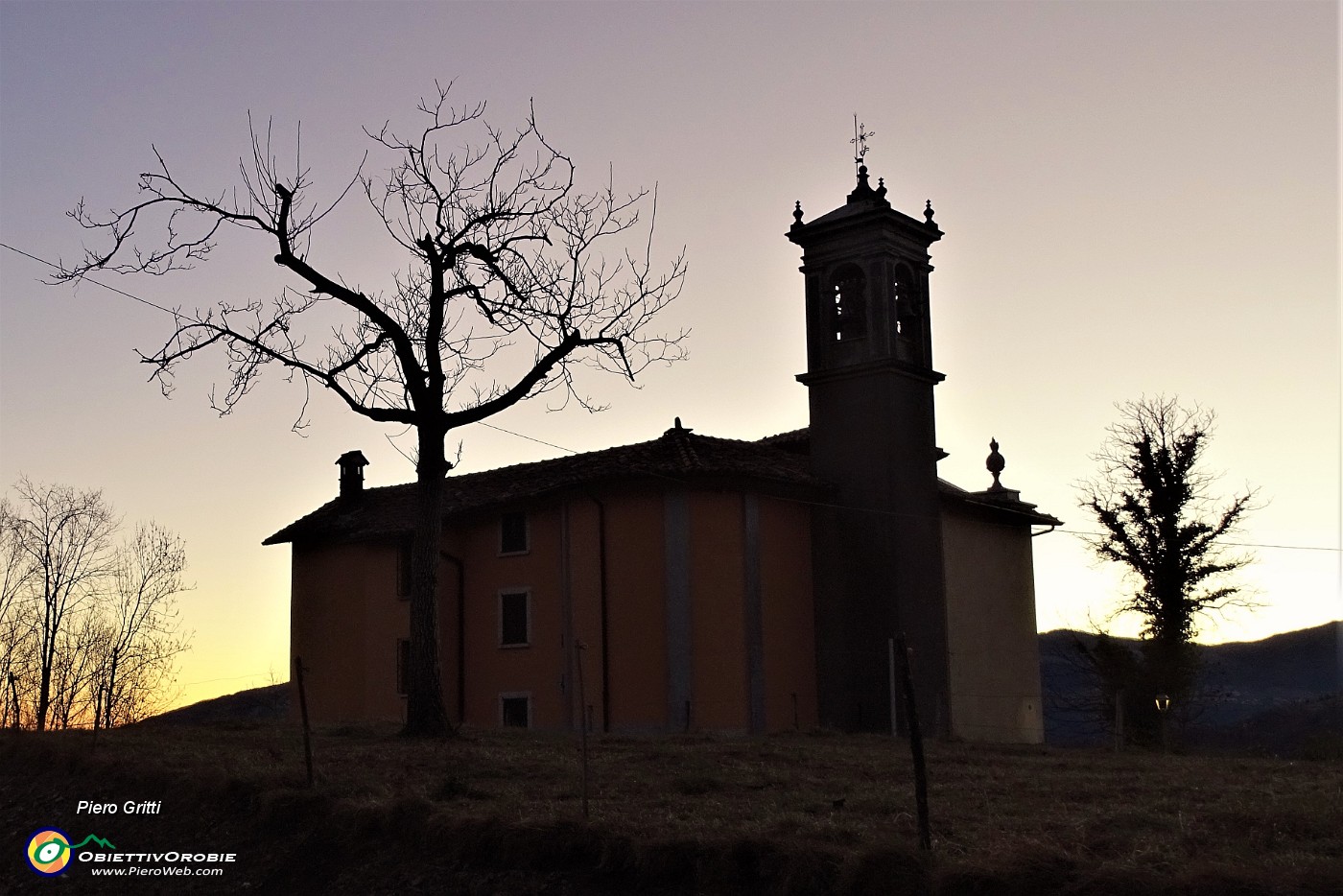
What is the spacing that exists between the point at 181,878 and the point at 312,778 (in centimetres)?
204

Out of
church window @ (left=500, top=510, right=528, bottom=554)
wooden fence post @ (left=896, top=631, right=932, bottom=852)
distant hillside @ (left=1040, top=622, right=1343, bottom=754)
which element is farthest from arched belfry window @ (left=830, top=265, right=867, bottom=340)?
distant hillside @ (left=1040, top=622, right=1343, bottom=754)

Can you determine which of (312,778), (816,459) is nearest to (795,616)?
(816,459)

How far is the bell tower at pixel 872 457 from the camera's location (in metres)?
29.1

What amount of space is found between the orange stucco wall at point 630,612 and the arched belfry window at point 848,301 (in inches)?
163

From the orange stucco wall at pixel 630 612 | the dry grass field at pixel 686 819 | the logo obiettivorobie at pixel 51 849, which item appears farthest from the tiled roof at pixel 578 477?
the logo obiettivorobie at pixel 51 849

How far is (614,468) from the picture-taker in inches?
1172

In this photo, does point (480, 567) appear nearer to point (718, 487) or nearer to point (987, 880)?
point (718, 487)

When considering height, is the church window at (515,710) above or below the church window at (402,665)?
below

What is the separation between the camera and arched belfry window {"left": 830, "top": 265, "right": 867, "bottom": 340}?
30.5m

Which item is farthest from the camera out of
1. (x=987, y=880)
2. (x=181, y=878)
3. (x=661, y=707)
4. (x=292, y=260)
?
(x=661, y=707)

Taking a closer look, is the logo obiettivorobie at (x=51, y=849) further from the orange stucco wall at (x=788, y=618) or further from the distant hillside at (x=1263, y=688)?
the distant hillside at (x=1263, y=688)

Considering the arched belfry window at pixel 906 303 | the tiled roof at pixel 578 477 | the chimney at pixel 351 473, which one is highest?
the arched belfry window at pixel 906 303

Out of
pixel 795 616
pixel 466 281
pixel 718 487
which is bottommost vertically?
pixel 795 616

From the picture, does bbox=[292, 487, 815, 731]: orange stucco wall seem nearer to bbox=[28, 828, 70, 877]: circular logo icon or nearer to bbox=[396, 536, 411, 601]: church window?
bbox=[396, 536, 411, 601]: church window
